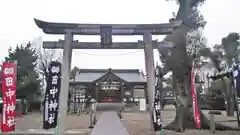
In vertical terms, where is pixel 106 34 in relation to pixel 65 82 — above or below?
above

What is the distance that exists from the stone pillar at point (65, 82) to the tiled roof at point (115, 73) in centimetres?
2183

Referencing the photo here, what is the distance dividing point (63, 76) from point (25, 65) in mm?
17771

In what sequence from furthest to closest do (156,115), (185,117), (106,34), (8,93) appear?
(185,117)
(106,34)
(156,115)
(8,93)

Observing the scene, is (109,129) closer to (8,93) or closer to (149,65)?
(149,65)

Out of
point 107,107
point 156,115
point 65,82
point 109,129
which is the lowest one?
point 107,107

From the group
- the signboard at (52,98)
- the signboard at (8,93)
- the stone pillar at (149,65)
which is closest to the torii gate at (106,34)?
the stone pillar at (149,65)

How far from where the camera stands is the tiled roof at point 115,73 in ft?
110

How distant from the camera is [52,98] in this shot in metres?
8.24

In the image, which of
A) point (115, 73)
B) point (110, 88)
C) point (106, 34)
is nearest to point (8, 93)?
point (106, 34)

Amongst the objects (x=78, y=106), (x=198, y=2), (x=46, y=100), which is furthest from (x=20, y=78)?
(x=198, y=2)

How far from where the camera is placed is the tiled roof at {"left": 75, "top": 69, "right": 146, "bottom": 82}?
33.5 m

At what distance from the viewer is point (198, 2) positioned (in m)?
14.1

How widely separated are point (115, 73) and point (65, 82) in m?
27.2

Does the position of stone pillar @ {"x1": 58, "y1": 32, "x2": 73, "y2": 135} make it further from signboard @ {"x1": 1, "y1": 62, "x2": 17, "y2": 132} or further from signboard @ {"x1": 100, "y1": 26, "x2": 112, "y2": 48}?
signboard @ {"x1": 1, "y1": 62, "x2": 17, "y2": 132}
